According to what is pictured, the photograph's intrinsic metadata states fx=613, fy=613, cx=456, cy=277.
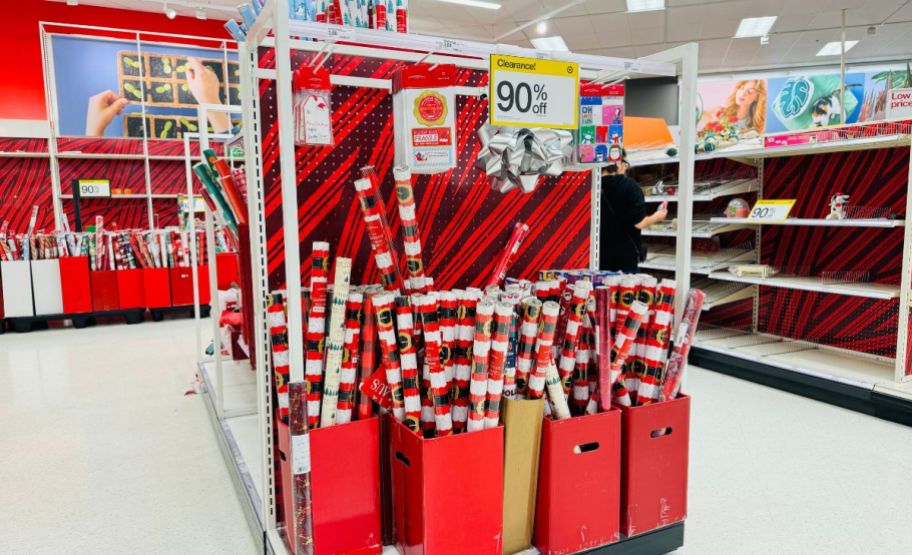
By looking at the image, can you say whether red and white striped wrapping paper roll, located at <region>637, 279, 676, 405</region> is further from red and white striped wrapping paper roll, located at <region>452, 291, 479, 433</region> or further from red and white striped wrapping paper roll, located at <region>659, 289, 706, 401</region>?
red and white striped wrapping paper roll, located at <region>452, 291, 479, 433</region>

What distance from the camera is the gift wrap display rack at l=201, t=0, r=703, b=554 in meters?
1.65

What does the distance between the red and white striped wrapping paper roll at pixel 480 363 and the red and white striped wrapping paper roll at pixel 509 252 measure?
1.30ft

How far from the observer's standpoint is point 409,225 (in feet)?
5.87

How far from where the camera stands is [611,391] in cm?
188

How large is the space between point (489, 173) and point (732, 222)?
3.23m

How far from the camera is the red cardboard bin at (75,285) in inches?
241

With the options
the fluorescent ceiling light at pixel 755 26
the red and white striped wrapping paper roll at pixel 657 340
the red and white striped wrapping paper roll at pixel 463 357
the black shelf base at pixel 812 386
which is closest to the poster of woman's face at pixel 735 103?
the fluorescent ceiling light at pixel 755 26

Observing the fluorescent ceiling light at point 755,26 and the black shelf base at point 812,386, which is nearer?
the black shelf base at point 812,386

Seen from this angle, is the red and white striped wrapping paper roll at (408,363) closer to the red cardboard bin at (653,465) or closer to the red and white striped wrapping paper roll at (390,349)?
the red and white striped wrapping paper roll at (390,349)

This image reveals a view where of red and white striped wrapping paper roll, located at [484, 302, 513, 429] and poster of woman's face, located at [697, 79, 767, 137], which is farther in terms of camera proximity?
poster of woman's face, located at [697, 79, 767, 137]

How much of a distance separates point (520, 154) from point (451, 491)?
105 centimetres

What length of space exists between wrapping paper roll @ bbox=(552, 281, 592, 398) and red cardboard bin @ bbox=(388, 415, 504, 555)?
0.31 meters

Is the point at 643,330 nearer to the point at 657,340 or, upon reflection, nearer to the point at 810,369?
the point at 657,340

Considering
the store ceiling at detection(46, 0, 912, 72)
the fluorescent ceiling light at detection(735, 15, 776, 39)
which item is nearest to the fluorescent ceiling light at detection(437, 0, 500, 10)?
the store ceiling at detection(46, 0, 912, 72)
